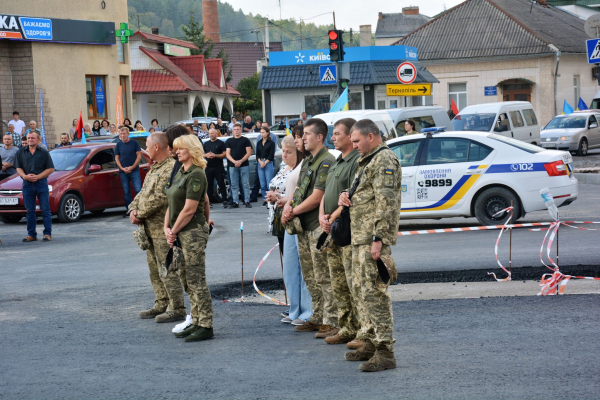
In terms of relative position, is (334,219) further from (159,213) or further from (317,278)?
(159,213)

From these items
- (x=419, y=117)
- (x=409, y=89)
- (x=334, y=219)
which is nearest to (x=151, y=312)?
(x=334, y=219)

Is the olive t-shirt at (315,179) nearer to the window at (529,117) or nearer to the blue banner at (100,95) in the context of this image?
the window at (529,117)

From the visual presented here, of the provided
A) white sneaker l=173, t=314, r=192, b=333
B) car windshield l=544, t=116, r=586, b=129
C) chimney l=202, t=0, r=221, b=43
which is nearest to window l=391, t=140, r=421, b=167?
white sneaker l=173, t=314, r=192, b=333

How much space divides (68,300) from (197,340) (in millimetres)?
2599

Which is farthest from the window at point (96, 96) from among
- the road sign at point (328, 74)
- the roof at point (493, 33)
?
the roof at point (493, 33)

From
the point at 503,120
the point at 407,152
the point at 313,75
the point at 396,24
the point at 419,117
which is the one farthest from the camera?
the point at 396,24

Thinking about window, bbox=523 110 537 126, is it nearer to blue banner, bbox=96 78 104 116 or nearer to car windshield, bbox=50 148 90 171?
car windshield, bbox=50 148 90 171

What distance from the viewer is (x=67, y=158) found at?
55.7 ft

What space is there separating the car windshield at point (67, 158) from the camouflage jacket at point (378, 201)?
484 inches

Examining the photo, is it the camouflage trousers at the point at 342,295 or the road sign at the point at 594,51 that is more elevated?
the road sign at the point at 594,51

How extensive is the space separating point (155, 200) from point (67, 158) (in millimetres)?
10550

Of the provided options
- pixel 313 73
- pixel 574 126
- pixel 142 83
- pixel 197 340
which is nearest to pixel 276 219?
pixel 197 340

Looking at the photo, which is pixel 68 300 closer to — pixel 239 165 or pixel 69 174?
pixel 69 174

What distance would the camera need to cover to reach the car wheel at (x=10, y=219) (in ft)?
54.4
